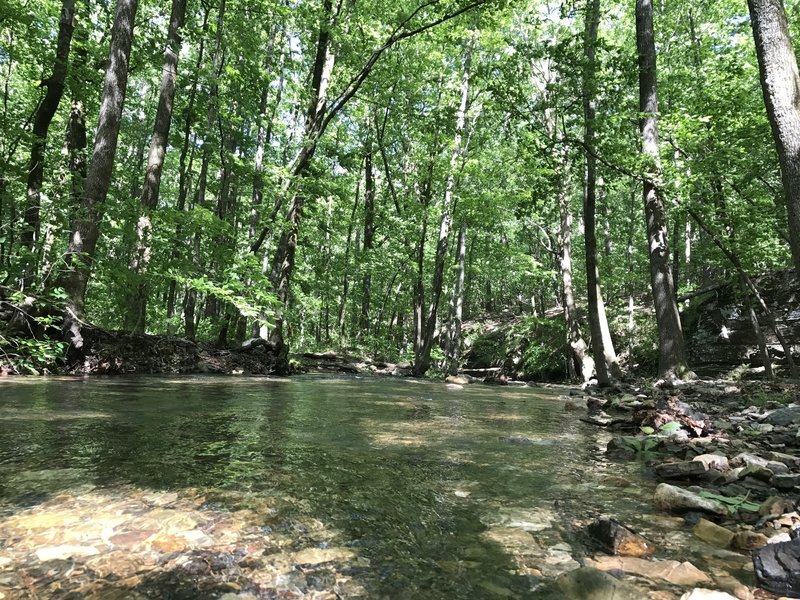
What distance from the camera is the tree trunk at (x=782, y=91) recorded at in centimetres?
484

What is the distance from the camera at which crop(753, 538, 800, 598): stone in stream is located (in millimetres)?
1894

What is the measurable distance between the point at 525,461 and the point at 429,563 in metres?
2.11

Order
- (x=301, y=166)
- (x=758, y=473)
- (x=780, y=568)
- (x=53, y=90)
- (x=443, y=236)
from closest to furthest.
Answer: (x=780, y=568)
(x=758, y=473)
(x=53, y=90)
(x=301, y=166)
(x=443, y=236)

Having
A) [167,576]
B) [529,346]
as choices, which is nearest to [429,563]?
[167,576]

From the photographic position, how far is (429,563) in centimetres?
210

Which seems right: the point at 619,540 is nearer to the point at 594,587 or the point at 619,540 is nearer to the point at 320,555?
the point at 594,587

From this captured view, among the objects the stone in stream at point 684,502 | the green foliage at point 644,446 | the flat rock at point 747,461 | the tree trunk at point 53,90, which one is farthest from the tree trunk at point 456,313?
the stone in stream at point 684,502

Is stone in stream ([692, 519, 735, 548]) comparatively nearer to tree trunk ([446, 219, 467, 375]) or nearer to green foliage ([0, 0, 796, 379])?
green foliage ([0, 0, 796, 379])

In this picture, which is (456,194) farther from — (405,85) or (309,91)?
(309,91)

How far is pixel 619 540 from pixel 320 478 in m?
1.81

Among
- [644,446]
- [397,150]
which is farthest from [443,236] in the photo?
[644,446]

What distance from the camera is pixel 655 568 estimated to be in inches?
82.4

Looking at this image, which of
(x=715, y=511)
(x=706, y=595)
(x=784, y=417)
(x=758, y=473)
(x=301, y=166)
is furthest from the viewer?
(x=301, y=166)

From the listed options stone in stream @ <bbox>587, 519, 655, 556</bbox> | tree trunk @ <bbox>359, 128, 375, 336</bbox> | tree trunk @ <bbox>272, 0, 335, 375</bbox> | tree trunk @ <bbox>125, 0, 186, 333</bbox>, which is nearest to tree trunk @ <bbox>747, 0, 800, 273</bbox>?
stone in stream @ <bbox>587, 519, 655, 556</bbox>
